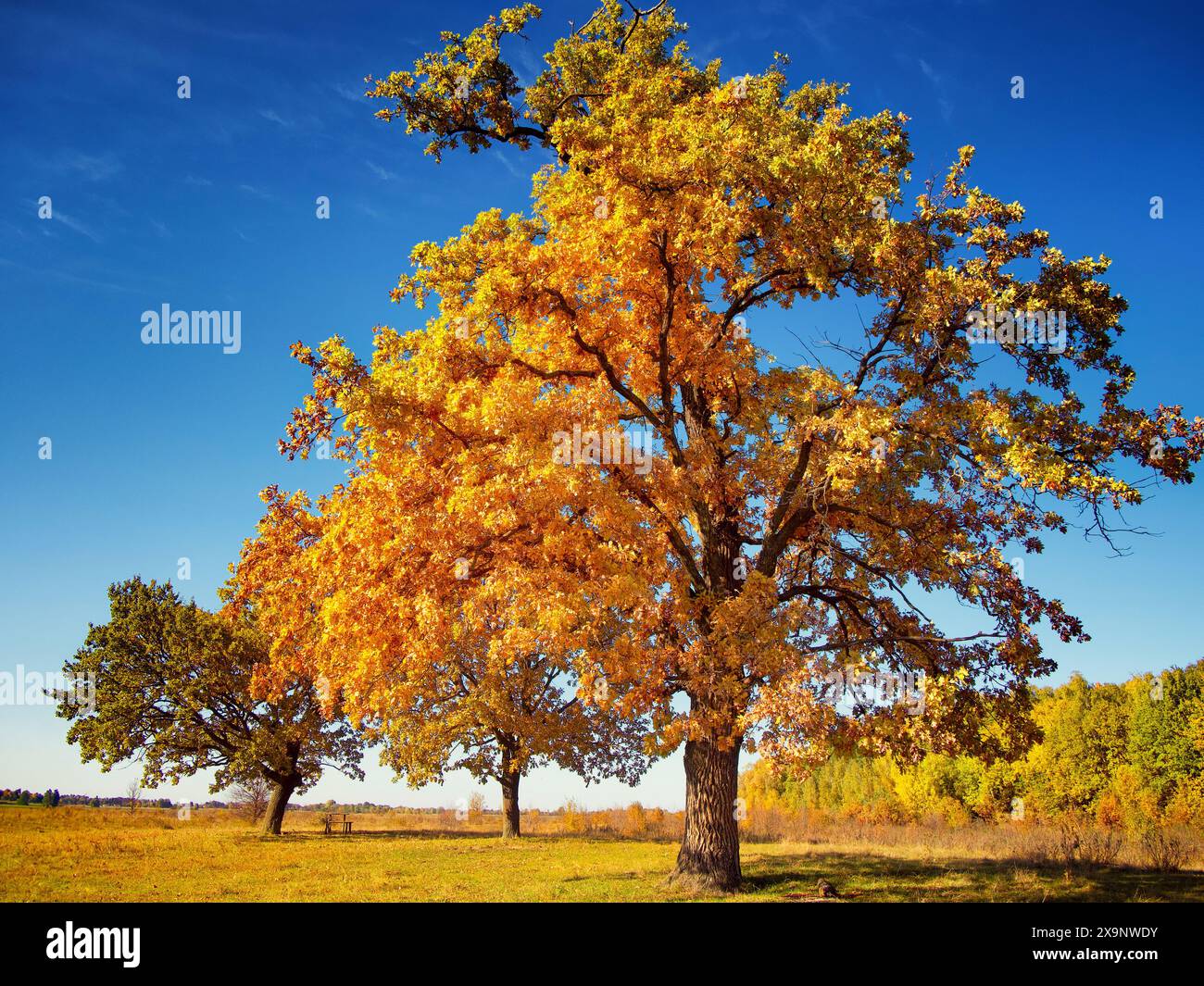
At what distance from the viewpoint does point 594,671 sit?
1598 centimetres

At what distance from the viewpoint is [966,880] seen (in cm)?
1902

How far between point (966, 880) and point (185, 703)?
34.2 m

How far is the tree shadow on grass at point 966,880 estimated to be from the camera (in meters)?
16.7

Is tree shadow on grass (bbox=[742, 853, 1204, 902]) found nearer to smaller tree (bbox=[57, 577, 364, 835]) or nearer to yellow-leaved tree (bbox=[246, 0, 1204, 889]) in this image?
yellow-leaved tree (bbox=[246, 0, 1204, 889])

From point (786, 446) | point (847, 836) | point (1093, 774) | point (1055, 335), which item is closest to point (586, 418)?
point (786, 446)

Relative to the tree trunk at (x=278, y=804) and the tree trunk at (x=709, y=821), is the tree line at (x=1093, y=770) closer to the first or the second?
the tree trunk at (x=709, y=821)

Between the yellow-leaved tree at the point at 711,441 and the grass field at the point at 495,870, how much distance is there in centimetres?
309

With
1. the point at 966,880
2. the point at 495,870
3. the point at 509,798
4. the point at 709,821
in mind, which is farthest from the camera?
the point at 509,798

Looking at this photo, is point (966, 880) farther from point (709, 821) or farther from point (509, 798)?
point (509, 798)

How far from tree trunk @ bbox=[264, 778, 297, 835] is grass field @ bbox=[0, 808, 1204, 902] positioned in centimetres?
492

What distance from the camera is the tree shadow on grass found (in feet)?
54.6

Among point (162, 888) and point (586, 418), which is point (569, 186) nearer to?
point (586, 418)

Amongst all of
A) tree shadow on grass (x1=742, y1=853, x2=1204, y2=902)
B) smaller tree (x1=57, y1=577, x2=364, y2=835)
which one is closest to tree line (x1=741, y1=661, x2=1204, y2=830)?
tree shadow on grass (x1=742, y1=853, x2=1204, y2=902)

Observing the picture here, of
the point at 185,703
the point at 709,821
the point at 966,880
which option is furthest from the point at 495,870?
the point at 185,703
